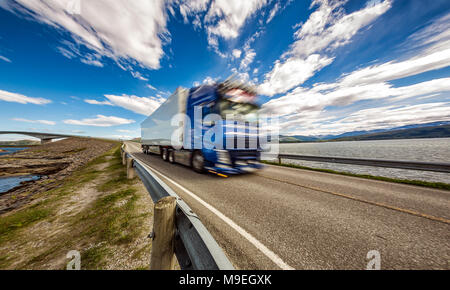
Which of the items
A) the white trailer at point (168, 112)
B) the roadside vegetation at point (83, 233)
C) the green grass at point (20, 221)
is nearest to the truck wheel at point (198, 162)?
the white trailer at point (168, 112)

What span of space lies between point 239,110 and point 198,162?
3094mm

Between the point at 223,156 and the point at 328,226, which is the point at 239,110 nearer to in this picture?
the point at 223,156

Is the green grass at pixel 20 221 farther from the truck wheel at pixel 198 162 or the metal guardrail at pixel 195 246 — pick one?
the truck wheel at pixel 198 162

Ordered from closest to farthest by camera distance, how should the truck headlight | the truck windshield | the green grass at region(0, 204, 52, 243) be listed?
the green grass at region(0, 204, 52, 243)
the truck headlight
the truck windshield

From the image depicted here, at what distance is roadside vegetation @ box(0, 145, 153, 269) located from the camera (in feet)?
6.92

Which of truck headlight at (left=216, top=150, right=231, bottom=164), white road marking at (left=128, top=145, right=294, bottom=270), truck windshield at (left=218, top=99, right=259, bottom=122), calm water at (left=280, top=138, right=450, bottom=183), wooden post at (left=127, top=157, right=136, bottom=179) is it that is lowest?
calm water at (left=280, top=138, right=450, bottom=183)

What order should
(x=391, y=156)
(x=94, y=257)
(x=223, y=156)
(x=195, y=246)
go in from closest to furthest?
(x=195, y=246) < (x=94, y=257) < (x=223, y=156) < (x=391, y=156)

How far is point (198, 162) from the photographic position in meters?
7.00

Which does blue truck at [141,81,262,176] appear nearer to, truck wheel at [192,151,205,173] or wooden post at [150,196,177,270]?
truck wheel at [192,151,205,173]

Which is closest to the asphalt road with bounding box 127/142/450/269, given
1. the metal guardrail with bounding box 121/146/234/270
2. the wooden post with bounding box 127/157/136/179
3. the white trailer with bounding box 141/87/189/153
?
the metal guardrail with bounding box 121/146/234/270

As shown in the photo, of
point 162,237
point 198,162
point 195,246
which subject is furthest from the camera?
point 198,162

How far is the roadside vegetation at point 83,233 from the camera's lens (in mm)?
2109

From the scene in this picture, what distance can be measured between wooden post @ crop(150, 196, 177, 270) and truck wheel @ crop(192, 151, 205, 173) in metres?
5.22

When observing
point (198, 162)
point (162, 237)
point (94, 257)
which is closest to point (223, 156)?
point (198, 162)
